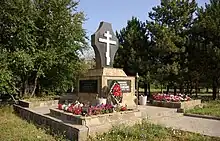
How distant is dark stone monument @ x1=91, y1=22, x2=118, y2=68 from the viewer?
432 inches

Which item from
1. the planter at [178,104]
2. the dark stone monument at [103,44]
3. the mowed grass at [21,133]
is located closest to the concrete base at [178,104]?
the planter at [178,104]

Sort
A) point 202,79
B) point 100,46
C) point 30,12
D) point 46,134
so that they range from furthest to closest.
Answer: point 202,79, point 30,12, point 100,46, point 46,134

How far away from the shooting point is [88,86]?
11.2 m

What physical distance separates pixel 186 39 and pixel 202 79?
3007mm

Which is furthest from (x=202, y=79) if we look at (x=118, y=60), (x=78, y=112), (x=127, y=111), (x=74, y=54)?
(x=78, y=112)

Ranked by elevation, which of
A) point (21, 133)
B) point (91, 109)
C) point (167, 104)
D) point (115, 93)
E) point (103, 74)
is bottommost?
point (21, 133)

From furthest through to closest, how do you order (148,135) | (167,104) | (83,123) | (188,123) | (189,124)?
(167,104) < (188,123) < (189,124) < (83,123) < (148,135)

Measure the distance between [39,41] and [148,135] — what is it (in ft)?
31.1

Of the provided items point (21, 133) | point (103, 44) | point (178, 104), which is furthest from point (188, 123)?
point (21, 133)

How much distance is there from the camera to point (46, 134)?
6.81 meters

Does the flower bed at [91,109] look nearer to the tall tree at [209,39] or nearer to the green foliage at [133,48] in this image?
the tall tree at [209,39]

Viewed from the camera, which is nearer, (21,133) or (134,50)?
(21,133)

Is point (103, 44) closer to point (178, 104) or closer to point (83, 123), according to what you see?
point (178, 104)

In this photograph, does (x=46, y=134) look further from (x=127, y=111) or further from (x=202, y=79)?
(x=202, y=79)
